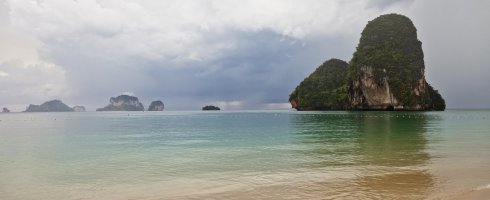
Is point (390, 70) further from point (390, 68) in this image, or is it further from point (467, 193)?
point (467, 193)

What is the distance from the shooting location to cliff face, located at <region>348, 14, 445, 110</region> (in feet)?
457

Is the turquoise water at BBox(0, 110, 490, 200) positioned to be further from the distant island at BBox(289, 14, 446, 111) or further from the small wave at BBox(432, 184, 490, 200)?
the distant island at BBox(289, 14, 446, 111)

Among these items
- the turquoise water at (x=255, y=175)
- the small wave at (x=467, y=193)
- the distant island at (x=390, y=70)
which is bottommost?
the turquoise water at (x=255, y=175)

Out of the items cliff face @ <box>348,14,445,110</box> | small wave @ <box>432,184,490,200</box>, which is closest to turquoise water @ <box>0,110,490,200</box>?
small wave @ <box>432,184,490,200</box>

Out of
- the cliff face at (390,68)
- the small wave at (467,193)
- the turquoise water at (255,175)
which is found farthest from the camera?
the cliff face at (390,68)

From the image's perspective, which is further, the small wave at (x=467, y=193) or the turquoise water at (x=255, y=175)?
the turquoise water at (x=255, y=175)

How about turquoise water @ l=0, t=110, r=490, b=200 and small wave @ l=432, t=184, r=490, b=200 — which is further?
turquoise water @ l=0, t=110, r=490, b=200

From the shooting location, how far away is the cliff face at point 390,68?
139m

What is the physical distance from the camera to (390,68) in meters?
140

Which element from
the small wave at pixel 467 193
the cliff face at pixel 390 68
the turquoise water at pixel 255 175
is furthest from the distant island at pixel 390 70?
the small wave at pixel 467 193

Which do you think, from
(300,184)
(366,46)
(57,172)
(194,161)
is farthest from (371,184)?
(366,46)

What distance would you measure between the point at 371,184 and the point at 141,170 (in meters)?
10.1

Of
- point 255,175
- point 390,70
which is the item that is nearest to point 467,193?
point 255,175

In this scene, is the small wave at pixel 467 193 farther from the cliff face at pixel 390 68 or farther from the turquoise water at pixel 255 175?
the cliff face at pixel 390 68
